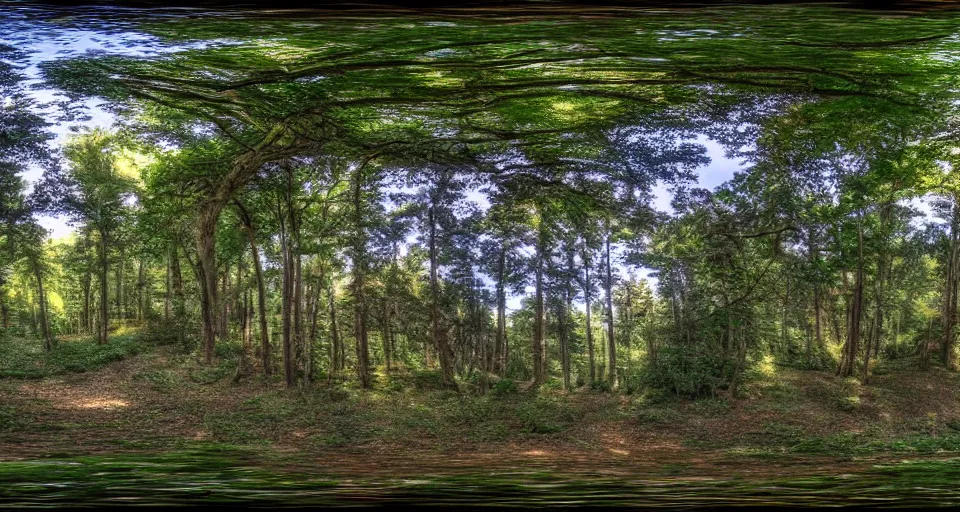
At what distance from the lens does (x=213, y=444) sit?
66.1 inches

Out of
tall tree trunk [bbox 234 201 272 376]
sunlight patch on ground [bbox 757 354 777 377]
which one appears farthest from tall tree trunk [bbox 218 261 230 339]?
sunlight patch on ground [bbox 757 354 777 377]

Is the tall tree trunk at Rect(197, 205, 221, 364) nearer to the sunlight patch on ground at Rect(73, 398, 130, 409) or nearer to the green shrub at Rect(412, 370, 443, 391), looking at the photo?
the sunlight patch on ground at Rect(73, 398, 130, 409)

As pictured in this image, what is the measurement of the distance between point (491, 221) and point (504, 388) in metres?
0.59

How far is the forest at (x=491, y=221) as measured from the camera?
1.82 metres

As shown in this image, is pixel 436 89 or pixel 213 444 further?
pixel 436 89

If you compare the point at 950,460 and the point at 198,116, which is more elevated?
the point at 198,116

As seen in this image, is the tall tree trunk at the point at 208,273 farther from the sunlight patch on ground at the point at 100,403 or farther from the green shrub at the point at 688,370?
the green shrub at the point at 688,370

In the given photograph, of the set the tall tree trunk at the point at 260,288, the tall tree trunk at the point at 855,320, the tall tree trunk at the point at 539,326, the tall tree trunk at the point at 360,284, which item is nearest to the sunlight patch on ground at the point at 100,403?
the tall tree trunk at the point at 260,288

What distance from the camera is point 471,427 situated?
179cm

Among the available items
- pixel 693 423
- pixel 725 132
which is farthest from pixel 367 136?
pixel 693 423

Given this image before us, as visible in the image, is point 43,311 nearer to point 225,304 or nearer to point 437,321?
point 225,304

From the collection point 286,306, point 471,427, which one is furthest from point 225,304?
point 471,427

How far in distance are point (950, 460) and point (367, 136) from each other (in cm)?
205

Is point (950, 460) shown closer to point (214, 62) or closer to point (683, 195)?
point (683, 195)
